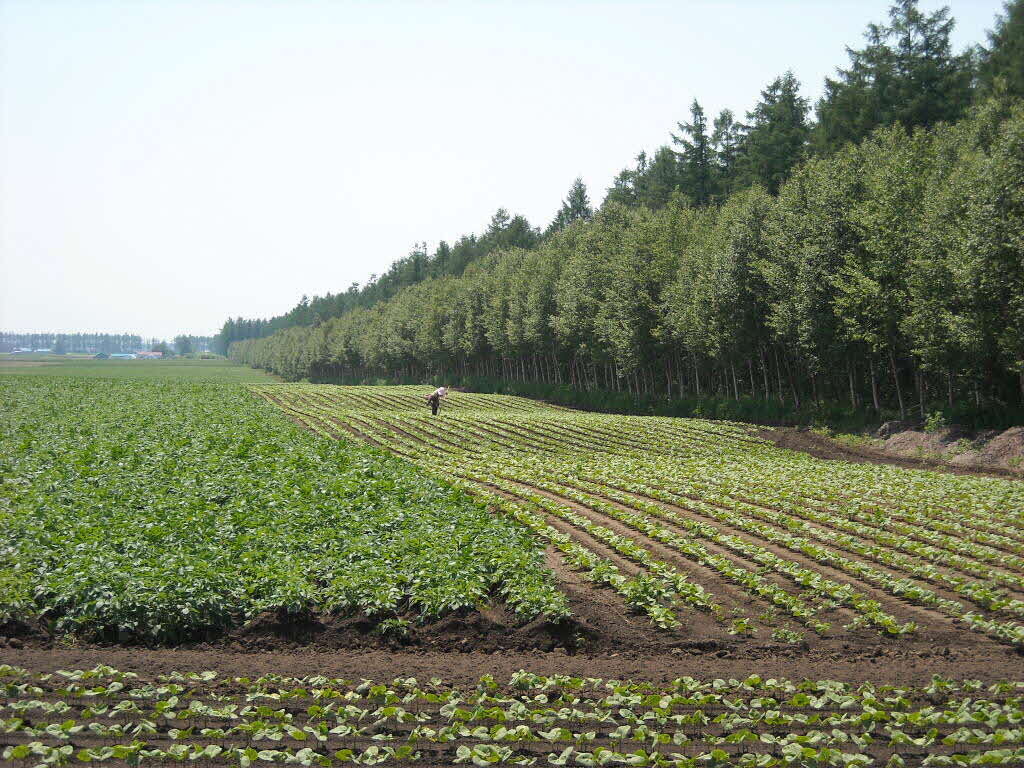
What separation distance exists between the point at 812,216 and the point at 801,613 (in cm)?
3630

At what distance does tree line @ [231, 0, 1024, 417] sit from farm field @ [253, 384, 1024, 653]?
32.8 feet

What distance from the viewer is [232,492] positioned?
1980cm

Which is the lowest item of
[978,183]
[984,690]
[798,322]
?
[984,690]

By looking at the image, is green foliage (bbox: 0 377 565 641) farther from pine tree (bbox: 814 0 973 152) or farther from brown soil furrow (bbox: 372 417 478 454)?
pine tree (bbox: 814 0 973 152)

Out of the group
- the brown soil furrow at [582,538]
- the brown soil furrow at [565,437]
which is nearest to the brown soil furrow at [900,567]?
the brown soil furrow at [582,538]

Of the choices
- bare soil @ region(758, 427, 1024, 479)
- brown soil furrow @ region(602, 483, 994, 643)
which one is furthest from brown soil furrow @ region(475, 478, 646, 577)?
bare soil @ region(758, 427, 1024, 479)

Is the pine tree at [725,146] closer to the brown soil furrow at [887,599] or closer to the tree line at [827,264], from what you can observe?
the tree line at [827,264]

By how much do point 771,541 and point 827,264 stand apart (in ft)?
96.3

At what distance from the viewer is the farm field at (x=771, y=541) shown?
493 inches

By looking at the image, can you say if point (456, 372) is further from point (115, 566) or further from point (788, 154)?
point (115, 566)

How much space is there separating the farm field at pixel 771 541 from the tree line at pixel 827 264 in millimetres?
9982

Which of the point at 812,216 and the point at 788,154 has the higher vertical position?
the point at 788,154

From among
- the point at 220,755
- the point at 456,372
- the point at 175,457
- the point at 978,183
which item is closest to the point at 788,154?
the point at 978,183

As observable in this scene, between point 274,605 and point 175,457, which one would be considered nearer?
point 274,605
